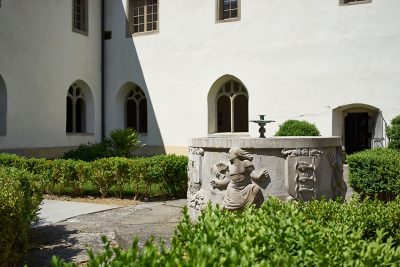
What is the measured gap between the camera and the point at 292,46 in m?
14.8

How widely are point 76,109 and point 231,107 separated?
5970 millimetres

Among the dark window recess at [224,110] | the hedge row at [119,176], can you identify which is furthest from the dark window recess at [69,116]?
the hedge row at [119,176]

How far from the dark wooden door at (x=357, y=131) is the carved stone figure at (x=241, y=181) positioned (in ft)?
31.9

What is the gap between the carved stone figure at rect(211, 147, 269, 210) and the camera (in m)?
6.25

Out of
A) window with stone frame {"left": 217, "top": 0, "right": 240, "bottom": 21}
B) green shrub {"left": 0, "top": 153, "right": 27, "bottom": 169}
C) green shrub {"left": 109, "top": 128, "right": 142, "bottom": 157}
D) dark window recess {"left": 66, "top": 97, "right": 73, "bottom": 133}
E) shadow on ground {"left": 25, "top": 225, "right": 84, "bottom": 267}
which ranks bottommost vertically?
shadow on ground {"left": 25, "top": 225, "right": 84, "bottom": 267}

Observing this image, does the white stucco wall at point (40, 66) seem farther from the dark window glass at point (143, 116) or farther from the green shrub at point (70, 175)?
the green shrub at point (70, 175)

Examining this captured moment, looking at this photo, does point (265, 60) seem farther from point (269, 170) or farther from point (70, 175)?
point (269, 170)

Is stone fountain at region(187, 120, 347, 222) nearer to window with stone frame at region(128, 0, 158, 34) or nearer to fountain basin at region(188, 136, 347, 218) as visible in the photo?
fountain basin at region(188, 136, 347, 218)

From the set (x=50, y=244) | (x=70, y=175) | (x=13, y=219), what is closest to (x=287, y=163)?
(x=50, y=244)

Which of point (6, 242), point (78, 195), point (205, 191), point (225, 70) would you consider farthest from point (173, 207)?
point (225, 70)

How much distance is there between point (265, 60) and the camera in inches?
602

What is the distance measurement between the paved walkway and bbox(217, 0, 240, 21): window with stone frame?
8463 millimetres

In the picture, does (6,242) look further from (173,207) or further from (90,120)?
(90,120)

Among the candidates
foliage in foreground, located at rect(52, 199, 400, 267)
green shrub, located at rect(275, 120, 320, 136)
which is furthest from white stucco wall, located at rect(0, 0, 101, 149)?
foliage in foreground, located at rect(52, 199, 400, 267)
